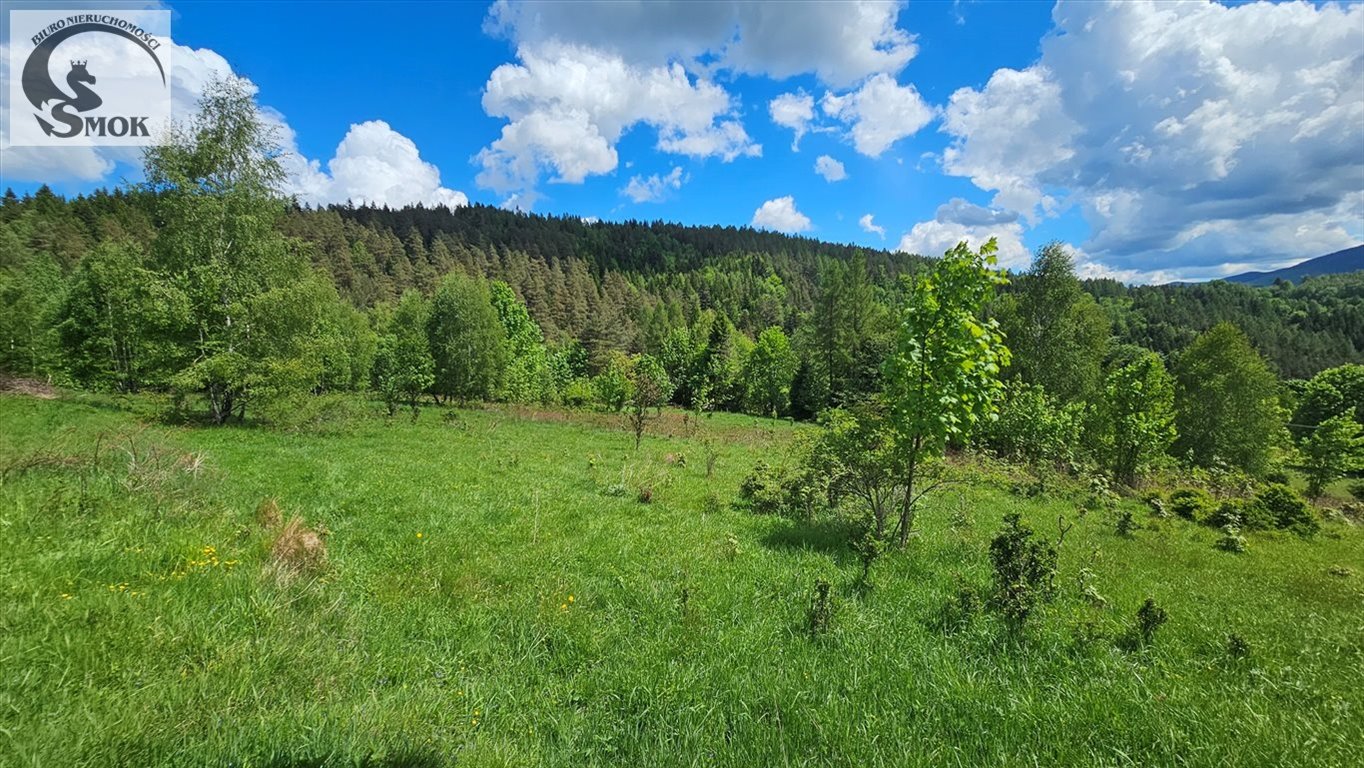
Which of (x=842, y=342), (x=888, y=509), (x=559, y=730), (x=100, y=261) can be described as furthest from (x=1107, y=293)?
(x=100, y=261)

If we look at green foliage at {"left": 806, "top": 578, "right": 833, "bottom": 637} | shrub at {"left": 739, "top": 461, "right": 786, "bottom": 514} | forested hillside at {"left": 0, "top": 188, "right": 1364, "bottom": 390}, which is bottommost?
shrub at {"left": 739, "top": 461, "right": 786, "bottom": 514}

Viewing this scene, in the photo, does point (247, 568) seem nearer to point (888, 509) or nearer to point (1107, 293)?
point (888, 509)

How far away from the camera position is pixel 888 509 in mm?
10367

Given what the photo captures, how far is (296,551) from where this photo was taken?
598 cm

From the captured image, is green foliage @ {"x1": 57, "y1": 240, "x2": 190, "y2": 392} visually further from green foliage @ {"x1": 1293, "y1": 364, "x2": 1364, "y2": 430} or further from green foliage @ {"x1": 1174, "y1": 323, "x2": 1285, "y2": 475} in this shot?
green foliage @ {"x1": 1293, "y1": 364, "x2": 1364, "y2": 430}

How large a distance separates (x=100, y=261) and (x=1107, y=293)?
18562 cm

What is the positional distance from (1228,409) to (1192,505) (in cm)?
2045

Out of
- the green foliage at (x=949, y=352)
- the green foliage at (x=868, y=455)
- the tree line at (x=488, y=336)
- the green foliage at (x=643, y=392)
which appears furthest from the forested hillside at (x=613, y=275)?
the green foliage at (x=949, y=352)

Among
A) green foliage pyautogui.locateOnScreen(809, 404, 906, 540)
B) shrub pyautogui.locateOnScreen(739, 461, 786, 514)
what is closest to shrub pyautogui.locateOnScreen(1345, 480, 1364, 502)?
shrub pyautogui.locateOnScreen(739, 461, 786, 514)

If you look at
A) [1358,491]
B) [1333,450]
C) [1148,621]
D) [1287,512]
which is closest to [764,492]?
[1148,621]

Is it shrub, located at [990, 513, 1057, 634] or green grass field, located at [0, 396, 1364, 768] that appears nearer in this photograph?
green grass field, located at [0, 396, 1364, 768]

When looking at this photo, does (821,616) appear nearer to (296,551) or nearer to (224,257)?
(296,551)

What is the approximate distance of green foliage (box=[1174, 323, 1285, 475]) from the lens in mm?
28188

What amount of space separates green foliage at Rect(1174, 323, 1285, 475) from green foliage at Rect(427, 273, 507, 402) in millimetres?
48292
